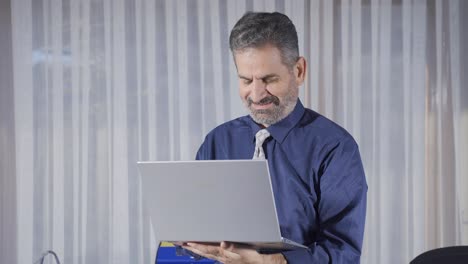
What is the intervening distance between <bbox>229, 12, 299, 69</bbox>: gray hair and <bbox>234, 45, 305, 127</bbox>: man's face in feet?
0.05

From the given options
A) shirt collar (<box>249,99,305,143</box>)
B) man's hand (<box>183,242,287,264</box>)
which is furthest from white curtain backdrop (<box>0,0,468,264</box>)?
man's hand (<box>183,242,287,264</box>)

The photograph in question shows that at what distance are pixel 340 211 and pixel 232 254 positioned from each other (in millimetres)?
303

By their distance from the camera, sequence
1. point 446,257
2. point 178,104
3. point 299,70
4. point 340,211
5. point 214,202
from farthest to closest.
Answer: point 178,104 → point 299,70 → point 340,211 → point 214,202 → point 446,257

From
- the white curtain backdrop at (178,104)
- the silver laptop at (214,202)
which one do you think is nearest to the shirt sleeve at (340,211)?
the silver laptop at (214,202)

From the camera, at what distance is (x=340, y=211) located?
168 cm

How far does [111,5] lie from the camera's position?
372 cm

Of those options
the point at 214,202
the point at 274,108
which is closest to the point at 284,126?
the point at 274,108

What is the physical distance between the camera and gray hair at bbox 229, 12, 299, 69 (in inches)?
67.4

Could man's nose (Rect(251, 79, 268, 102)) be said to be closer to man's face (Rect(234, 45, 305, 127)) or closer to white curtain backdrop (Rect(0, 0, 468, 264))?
man's face (Rect(234, 45, 305, 127))

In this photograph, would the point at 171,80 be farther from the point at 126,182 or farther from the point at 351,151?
the point at 351,151

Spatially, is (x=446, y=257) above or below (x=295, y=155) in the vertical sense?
below

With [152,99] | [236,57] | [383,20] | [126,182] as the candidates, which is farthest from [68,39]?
[236,57]

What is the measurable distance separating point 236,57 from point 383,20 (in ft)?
7.01

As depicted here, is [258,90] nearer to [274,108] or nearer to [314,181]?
[274,108]
